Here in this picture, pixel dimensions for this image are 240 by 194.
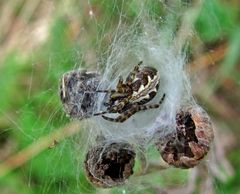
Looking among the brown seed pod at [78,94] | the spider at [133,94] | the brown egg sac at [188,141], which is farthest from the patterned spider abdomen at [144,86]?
the brown egg sac at [188,141]

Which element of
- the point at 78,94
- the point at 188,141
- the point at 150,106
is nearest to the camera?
the point at 188,141

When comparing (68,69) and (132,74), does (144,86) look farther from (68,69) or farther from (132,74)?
(68,69)

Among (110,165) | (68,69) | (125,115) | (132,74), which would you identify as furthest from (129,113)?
(68,69)

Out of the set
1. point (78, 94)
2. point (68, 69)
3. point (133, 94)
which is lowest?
point (68, 69)

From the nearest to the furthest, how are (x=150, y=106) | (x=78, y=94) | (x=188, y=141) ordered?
(x=188, y=141), (x=78, y=94), (x=150, y=106)

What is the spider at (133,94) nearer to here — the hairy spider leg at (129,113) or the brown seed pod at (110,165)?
the hairy spider leg at (129,113)

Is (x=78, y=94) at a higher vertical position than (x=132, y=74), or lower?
higher
